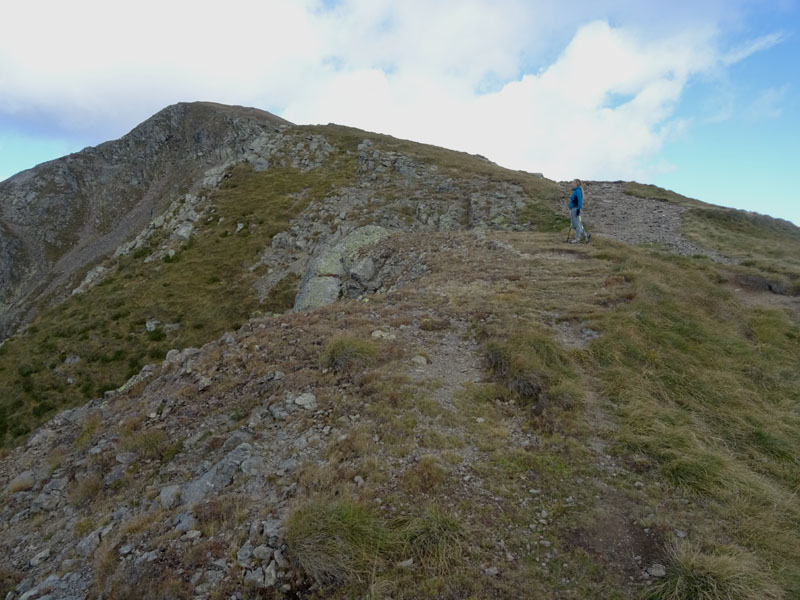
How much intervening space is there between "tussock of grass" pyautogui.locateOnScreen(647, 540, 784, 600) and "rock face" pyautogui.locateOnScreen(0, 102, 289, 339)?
229 feet

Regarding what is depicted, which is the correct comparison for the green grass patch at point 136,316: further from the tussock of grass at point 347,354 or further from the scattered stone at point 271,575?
the scattered stone at point 271,575

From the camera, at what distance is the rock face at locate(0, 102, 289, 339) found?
2672 inches

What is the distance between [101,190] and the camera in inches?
3253

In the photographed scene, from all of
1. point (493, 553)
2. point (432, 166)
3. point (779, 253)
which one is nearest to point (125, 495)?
point (493, 553)

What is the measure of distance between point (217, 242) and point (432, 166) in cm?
2110

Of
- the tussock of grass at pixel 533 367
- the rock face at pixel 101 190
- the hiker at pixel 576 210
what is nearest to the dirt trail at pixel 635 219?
the hiker at pixel 576 210

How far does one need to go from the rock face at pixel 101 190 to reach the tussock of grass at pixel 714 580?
69.7 metres

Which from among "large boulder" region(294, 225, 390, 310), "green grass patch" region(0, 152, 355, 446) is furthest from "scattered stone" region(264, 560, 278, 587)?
"green grass patch" region(0, 152, 355, 446)

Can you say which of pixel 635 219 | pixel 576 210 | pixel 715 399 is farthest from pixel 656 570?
pixel 635 219

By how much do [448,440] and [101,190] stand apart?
3882 inches

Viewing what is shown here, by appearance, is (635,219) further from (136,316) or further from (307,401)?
(136,316)

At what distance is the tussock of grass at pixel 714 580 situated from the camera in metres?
5.05

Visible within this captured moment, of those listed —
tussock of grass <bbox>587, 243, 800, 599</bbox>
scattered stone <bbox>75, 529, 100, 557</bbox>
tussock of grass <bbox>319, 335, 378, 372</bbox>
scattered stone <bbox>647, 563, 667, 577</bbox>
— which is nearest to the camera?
scattered stone <bbox>647, 563, 667, 577</bbox>

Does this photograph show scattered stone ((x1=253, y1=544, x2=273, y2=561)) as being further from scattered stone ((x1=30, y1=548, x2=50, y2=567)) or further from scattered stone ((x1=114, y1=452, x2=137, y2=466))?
scattered stone ((x1=114, y1=452, x2=137, y2=466))
